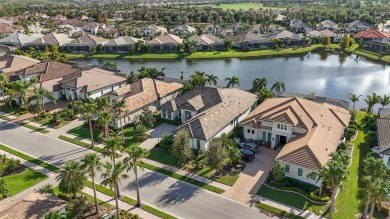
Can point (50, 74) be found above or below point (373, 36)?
below

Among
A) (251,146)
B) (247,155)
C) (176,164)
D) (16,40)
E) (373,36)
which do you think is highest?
(16,40)

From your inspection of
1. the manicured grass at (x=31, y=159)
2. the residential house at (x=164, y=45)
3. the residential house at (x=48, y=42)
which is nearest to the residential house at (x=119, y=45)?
the residential house at (x=164, y=45)

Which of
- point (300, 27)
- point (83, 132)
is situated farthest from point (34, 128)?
point (300, 27)

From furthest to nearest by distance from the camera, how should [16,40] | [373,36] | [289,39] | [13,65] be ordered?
[16,40], [289,39], [373,36], [13,65]

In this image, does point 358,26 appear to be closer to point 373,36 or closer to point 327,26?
point 327,26

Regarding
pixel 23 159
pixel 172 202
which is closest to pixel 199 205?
pixel 172 202

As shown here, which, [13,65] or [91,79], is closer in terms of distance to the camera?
[91,79]
